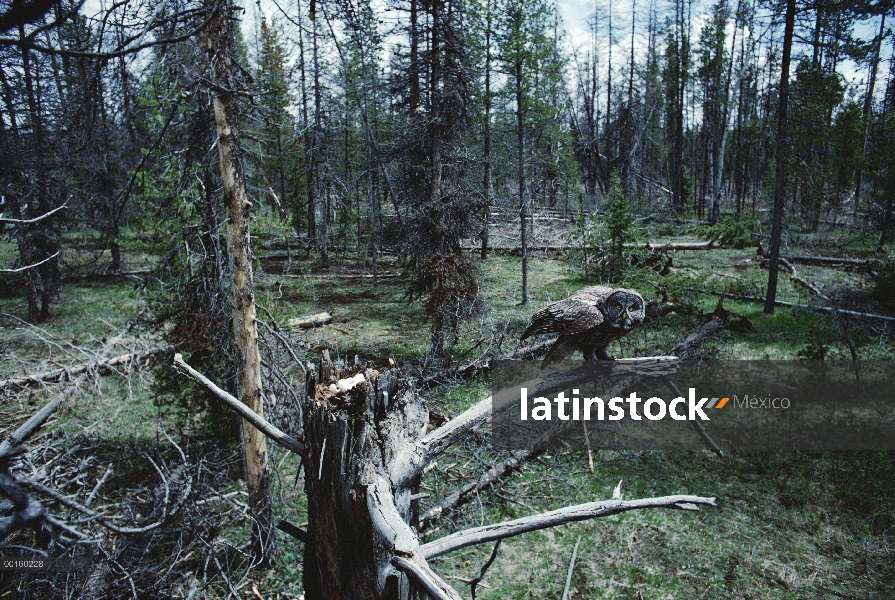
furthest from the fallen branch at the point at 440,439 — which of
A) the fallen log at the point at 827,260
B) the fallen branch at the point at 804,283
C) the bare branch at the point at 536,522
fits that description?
the fallen log at the point at 827,260

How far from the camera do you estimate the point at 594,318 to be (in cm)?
420

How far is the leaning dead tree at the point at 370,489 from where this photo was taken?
2.00 meters

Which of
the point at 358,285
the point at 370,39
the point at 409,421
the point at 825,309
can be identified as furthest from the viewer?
the point at 358,285

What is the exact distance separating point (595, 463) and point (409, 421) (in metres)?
6.50

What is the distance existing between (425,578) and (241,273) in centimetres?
487

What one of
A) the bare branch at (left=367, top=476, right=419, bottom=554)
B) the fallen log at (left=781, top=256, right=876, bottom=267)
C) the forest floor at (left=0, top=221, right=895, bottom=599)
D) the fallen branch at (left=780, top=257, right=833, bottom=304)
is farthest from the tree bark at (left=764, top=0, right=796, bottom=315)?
the bare branch at (left=367, top=476, right=419, bottom=554)

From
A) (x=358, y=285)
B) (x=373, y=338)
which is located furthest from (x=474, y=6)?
(x=373, y=338)

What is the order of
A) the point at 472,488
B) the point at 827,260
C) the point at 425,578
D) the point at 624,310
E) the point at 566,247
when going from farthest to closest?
the point at 566,247, the point at 827,260, the point at 472,488, the point at 624,310, the point at 425,578

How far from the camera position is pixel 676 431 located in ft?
29.9

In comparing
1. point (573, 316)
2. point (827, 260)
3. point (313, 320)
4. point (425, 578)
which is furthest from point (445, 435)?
point (827, 260)

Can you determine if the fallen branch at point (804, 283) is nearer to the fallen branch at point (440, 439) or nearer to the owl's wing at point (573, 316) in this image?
the owl's wing at point (573, 316)

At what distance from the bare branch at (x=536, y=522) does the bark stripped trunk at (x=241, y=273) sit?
4215mm

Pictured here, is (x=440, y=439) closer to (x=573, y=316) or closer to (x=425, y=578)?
(x=425, y=578)

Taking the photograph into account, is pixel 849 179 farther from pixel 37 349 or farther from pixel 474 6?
pixel 37 349
